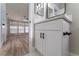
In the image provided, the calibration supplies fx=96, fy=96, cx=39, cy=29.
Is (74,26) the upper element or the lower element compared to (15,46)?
upper

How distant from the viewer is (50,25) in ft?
3.45

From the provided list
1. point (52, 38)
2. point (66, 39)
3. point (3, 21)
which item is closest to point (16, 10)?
point (3, 21)

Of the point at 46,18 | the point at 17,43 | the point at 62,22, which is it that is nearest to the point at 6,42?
the point at 17,43

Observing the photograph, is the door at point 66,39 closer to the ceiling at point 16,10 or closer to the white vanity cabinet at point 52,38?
the white vanity cabinet at point 52,38

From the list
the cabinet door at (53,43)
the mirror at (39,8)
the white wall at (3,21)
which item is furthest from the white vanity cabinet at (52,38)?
the white wall at (3,21)

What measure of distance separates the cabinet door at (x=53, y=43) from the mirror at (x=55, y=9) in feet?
0.67

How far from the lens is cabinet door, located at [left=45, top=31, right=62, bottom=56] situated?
1.03m

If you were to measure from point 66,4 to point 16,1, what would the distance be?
558 millimetres

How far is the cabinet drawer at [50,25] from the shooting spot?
3.33 feet

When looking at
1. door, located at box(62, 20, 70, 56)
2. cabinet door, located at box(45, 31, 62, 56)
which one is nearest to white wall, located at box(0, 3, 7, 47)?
cabinet door, located at box(45, 31, 62, 56)

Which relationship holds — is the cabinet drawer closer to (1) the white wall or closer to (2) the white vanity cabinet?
(2) the white vanity cabinet

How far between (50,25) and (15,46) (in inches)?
17.9

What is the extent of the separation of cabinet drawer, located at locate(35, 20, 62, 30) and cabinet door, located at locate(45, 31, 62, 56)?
51mm

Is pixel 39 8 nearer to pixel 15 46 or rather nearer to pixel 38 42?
pixel 38 42
